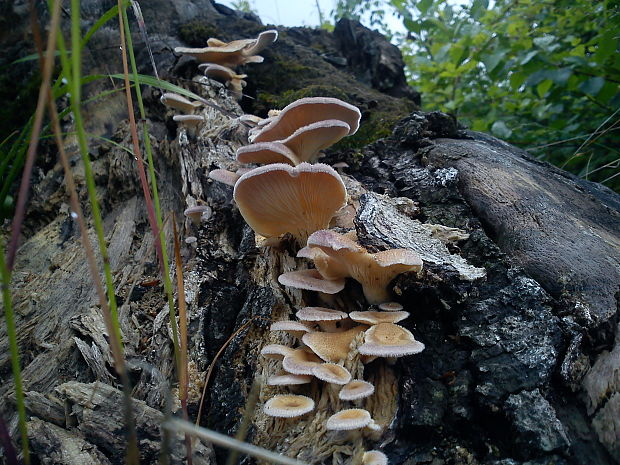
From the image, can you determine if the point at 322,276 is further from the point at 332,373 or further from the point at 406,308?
the point at 332,373

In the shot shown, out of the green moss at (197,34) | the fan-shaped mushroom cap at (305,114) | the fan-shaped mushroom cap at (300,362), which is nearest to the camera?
the fan-shaped mushroom cap at (300,362)

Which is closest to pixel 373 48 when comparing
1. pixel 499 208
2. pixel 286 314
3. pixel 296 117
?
pixel 296 117

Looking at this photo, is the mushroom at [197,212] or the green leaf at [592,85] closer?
the mushroom at [197,212]

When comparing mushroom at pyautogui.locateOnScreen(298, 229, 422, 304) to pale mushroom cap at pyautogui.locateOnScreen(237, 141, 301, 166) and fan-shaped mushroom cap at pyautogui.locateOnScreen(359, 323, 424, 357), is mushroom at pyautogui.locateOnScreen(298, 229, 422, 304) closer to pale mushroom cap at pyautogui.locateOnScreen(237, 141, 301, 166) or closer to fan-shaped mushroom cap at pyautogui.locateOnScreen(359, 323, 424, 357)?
fan-shaped mushroom cap at pyautogui.locateOnScreen(359, 323, 424, 357)

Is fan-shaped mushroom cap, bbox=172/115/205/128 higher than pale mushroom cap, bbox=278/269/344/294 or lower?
higher

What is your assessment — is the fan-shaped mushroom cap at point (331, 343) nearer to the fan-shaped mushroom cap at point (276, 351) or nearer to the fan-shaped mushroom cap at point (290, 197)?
the fan-shaped mushroom cap at point (276, 351)

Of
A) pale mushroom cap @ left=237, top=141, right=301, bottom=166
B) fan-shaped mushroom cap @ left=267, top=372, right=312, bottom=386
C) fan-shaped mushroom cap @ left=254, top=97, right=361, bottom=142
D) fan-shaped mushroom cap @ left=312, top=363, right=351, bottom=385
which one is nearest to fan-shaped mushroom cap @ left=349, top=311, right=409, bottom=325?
fan-shaped mushroom cap @ left=312, top=363, right=351, bottom=385

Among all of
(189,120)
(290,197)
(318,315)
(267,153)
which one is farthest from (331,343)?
(189,120)

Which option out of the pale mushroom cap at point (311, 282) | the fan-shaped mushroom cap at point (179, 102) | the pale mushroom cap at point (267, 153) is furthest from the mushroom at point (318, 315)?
the fan-shaped mushroom cap at point (179, 102)
